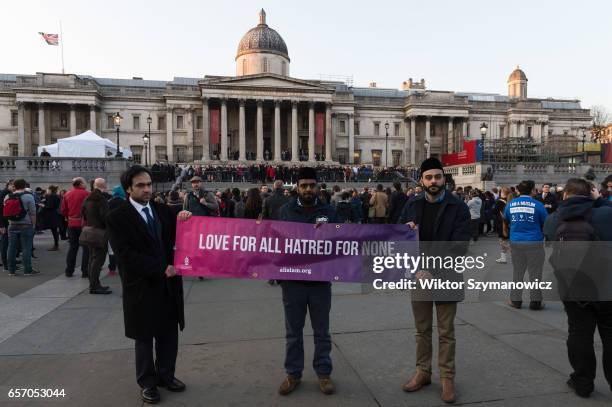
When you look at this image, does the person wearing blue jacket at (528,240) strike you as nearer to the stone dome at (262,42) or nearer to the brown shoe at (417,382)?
the brown shoe at (417,382)

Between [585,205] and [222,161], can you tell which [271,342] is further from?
[222,161]

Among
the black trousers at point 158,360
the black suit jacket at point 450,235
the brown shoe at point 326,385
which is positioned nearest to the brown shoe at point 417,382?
the brown shoe at point 326,385

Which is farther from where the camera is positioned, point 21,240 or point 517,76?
point 517,76

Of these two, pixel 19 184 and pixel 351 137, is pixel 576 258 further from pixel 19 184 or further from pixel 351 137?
pixel 351 137

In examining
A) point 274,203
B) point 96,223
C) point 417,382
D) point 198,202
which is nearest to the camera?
point 417,382

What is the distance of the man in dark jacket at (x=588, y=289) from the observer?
14.2ft

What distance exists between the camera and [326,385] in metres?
4.37

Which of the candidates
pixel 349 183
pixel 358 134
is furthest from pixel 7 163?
pixel 358 134

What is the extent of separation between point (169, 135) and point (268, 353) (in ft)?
183

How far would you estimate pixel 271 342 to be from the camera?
230 inches

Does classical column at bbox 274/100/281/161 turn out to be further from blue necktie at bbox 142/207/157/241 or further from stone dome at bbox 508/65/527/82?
blue necktie at bbox 142/207/157/241

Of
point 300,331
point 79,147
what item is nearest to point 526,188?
point 300,331

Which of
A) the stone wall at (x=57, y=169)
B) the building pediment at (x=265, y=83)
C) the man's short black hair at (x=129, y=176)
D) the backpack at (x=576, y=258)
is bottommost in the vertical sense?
the backpack at (x=576, y=258)

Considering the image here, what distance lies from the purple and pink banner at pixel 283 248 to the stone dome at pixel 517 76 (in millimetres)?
81540
